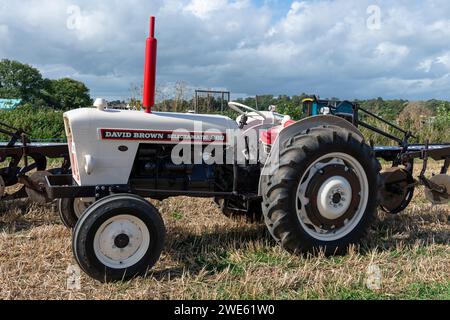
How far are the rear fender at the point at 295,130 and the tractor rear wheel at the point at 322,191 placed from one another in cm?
6

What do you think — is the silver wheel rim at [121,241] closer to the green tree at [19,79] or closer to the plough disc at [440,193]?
the plough disc at [440,193]

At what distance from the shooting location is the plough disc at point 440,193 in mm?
5719

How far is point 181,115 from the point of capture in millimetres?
4363

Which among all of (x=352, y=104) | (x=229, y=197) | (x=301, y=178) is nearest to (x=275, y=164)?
(x=301, y=178)

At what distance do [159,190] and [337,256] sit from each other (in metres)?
1.76

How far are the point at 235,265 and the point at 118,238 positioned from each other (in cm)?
106

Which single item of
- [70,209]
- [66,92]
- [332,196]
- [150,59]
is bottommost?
[70,209]

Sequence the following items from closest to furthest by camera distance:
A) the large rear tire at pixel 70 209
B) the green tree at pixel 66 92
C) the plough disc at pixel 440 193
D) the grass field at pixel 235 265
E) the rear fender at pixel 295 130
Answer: the grass field at pixel 235 265, the rear fender at pixel 295 130, the large rear tire at pixel 70 209, the plough disc at pixel 440 193, the green tree at pixel 66 92

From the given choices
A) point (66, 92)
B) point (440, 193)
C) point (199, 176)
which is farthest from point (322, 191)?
point (66, 92)

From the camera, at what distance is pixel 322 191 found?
4227 mm

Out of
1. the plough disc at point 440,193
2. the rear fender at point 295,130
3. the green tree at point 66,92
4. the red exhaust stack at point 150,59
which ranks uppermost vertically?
the green tree at point 66,92

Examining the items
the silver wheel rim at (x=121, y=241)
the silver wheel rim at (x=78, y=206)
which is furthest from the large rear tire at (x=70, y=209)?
the silver wheel rim at (x=121, y=241)

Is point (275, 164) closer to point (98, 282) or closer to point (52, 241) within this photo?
point (98, 282)

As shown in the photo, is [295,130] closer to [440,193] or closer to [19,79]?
[440,193]
